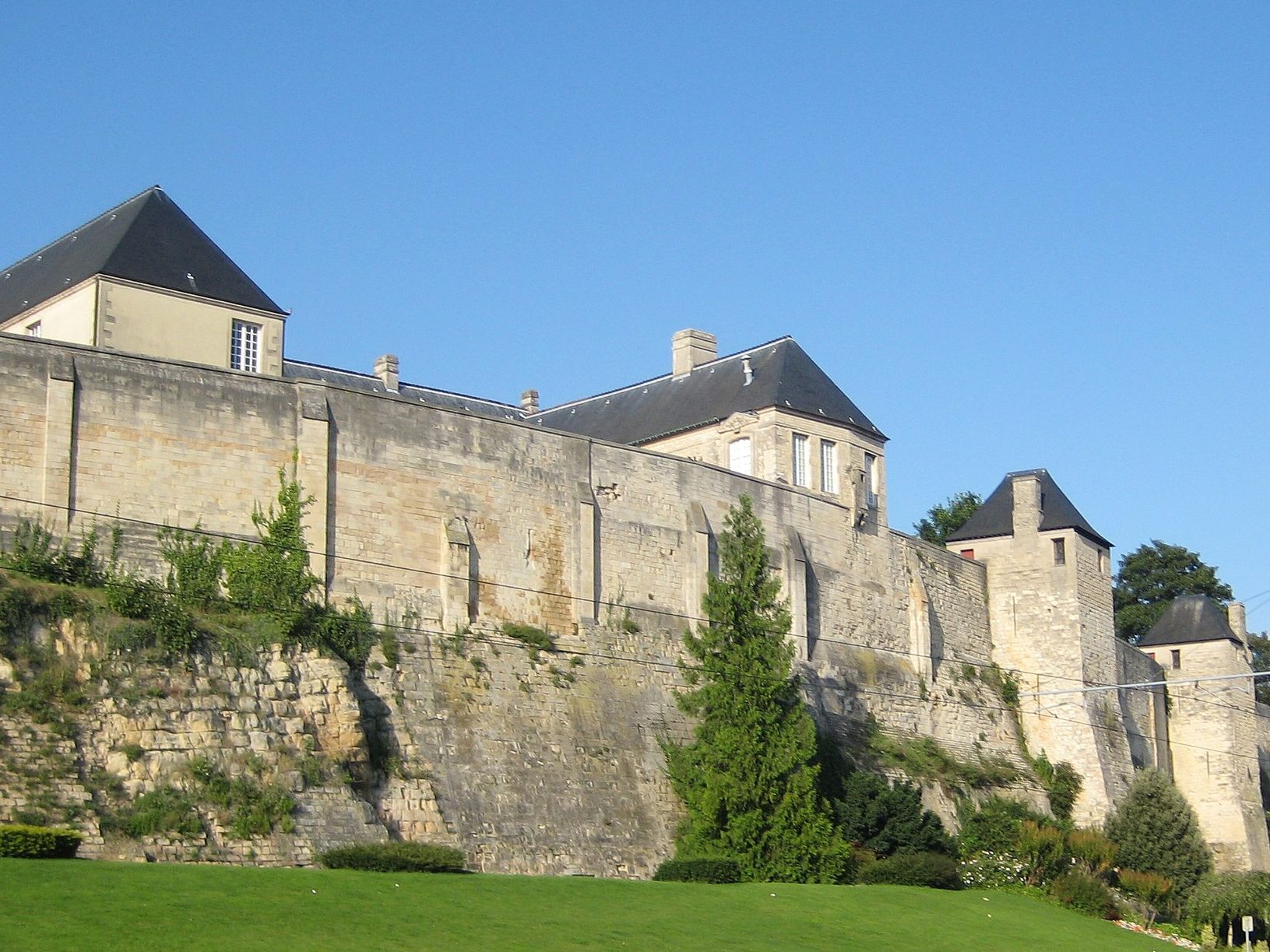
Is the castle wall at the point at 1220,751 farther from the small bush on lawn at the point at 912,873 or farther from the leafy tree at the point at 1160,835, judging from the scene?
the small bush on lawn at the point at 912,873

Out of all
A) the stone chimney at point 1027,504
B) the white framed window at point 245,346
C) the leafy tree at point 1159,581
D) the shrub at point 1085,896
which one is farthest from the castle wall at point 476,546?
the leafy tree at point 1159,581

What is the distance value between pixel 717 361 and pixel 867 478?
5.53 m

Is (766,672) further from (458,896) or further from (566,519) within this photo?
(458,896)

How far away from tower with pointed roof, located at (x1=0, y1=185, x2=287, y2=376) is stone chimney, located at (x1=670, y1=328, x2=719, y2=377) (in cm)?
1705

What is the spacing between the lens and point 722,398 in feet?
157

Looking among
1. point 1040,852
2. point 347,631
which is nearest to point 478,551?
point 347,631

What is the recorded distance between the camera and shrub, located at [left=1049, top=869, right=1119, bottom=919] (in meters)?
35.2

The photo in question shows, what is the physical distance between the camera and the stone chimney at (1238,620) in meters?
55.6

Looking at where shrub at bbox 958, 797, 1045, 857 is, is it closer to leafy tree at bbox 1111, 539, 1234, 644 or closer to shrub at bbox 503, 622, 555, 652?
shrub at bbox 503, 622, 555, 652

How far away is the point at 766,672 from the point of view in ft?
114

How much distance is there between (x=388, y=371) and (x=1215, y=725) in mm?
25574

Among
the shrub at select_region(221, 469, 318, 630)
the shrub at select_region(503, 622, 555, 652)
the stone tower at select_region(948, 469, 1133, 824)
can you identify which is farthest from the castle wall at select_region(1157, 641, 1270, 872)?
the shrub at select_region(221, 469, 318, 630)

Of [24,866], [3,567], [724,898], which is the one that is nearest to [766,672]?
[724,898]

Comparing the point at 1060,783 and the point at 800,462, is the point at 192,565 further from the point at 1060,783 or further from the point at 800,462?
the point at 1060,783
